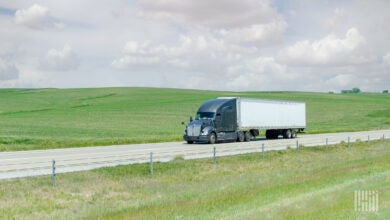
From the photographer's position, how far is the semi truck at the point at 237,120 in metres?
40.5

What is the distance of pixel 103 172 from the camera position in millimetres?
20734

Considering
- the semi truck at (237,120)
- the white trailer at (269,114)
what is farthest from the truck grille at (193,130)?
the white trailer at (269,114)

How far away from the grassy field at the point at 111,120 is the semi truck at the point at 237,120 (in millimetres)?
4635

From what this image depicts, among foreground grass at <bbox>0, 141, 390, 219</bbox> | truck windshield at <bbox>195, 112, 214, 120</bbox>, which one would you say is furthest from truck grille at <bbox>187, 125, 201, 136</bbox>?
foreground grass at <bbox>0, 141, 390, 219</bbox>

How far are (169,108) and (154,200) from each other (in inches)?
2888

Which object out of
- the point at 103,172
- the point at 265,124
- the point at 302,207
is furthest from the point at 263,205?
the point at 265,124

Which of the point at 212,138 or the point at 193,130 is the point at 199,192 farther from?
the point at 212,138

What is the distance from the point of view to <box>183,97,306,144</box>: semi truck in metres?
40.5

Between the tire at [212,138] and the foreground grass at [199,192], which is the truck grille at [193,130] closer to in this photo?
the tire at [212,138]

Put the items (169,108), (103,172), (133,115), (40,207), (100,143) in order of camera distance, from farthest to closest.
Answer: (169,108)
(133,115)
(100,143)
(103,172)
(40,207)

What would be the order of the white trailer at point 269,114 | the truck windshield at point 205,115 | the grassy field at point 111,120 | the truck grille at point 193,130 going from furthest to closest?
the white trailer at point 269,114 → the grassy field at point 111,120 → the truck windshield at point 205,115 → the truck grille at point 193,130

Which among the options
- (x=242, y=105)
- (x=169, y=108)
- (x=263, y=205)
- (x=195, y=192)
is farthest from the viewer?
(x=169, y=108)

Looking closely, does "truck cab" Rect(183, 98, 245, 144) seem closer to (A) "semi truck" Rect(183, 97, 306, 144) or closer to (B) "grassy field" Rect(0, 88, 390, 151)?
(A) "semi truck" Rect(183, 97, 306, 144)

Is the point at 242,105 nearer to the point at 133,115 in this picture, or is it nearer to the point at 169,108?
the point at 133,115
